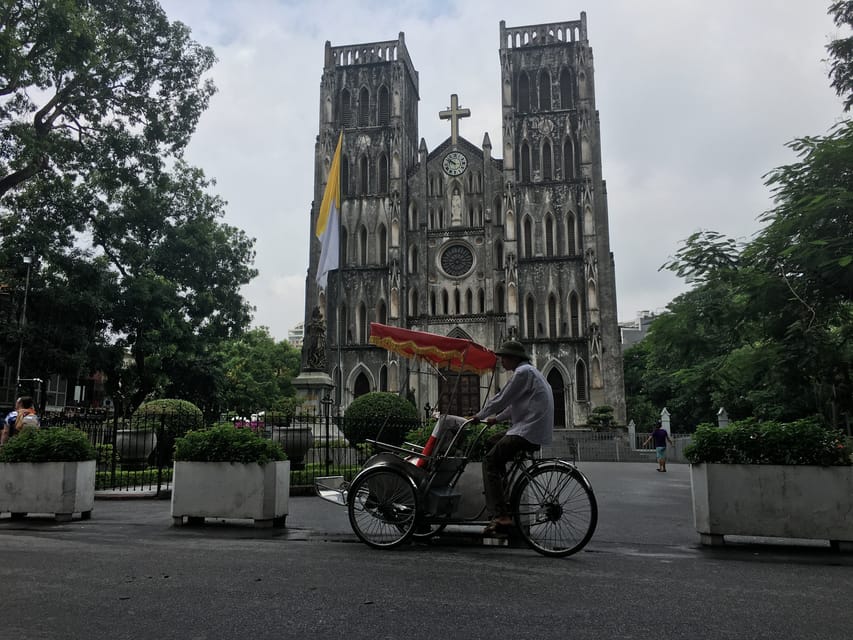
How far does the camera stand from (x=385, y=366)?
38.2 m

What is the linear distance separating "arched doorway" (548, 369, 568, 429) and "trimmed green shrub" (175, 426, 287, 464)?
29.4 m

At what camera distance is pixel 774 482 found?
633 centimetres

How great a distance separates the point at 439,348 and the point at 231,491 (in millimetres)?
2800

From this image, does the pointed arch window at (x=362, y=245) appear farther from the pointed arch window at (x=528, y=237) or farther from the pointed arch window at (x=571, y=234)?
the pointed arch window at (x=571, y=234)

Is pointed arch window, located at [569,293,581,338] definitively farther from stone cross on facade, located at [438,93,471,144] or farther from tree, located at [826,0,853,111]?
tree, located at [826,0,853,111]

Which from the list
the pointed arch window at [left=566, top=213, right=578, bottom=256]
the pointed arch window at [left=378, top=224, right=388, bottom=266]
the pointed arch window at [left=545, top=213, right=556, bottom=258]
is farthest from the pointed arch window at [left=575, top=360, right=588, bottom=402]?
the pointed arch window at [left=378, top=224, right=388, bottom=266]

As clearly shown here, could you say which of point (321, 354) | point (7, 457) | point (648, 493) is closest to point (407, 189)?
point (321, 354)

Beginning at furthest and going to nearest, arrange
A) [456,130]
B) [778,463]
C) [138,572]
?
[456,130]
[778,463]
[138,572]

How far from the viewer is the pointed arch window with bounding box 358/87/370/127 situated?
41.5 m

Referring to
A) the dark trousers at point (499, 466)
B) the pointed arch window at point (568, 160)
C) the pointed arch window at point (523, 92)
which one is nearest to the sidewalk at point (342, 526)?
the dark trousers at point (499, 466)

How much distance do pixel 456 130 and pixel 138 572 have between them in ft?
124

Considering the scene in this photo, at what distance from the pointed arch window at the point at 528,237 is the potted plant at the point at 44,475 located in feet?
102

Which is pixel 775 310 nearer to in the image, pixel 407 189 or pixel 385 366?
pixel 385 366

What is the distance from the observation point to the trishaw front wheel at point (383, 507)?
20.1 ft
